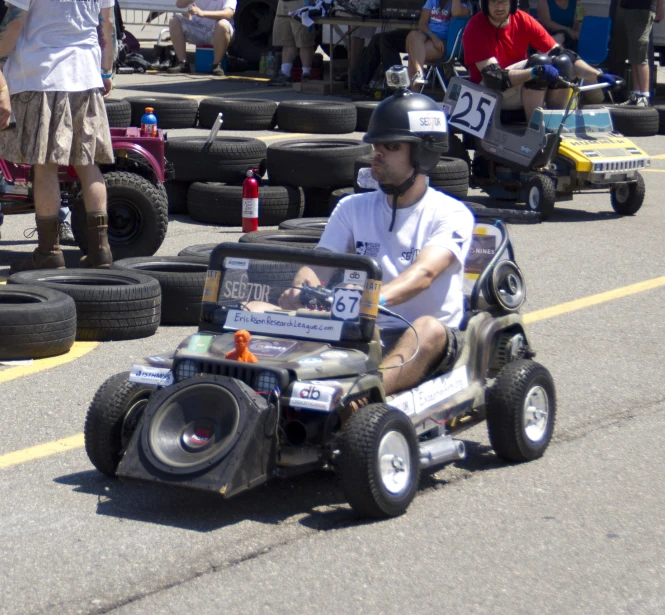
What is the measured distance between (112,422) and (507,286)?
1788 mm

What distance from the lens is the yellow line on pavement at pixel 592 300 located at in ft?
24.4

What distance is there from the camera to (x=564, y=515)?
439cm

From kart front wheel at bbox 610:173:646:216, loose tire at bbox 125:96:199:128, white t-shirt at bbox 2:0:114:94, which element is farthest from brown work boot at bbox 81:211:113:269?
loose tire at bbox 125:96:199:128

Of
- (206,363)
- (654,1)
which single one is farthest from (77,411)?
(654,1)

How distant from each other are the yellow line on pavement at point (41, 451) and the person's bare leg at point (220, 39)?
44.7 ft

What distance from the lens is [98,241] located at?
7461 millimetres

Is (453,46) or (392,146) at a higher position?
(392,146)

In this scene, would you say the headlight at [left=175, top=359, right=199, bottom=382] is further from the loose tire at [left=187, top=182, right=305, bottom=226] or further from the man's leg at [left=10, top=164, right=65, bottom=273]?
the loose tire at [left=187, top=182, right=305, bottom=226]

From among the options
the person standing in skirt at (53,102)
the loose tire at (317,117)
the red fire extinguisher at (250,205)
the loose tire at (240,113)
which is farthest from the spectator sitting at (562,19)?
the person standing in skirt at (53,102)

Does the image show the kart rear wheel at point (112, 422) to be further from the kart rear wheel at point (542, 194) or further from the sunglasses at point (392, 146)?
the kart rear wheel at point (542, 194)

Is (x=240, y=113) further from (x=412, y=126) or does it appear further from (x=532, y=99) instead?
(x=412, y=126)

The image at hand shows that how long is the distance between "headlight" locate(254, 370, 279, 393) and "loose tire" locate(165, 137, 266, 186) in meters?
5.91

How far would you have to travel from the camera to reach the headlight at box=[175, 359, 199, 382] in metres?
4.30

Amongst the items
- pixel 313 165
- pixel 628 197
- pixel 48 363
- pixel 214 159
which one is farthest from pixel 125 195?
pixel 628 197
